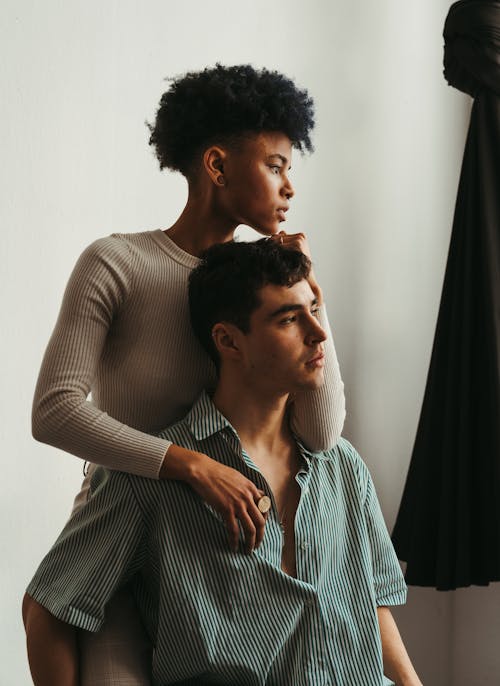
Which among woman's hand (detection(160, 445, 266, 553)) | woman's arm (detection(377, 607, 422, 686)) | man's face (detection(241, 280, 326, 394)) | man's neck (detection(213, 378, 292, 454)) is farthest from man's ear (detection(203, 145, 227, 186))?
woman's arm (detection(377, 607, 422, 686))

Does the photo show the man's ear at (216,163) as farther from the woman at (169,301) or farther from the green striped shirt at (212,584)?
the green striped shirt at (212,584)

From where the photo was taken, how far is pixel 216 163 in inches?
66.3

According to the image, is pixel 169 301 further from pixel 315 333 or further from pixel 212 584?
pixel 212 584

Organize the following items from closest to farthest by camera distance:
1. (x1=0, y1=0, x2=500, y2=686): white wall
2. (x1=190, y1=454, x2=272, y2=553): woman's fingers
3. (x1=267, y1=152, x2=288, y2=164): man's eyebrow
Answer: (x1=190, y1=454, x2=272, y2=553): woman's fingers
(x1=267, y1=152, x2=288, y2=164): man's eyebrow
(x1=0, y1=0, x2=500, y2=686): white wall

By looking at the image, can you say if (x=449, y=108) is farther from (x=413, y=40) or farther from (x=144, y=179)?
(x=144, y=179)

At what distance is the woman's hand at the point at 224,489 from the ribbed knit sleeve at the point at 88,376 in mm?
28

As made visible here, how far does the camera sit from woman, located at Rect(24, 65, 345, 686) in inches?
59.0

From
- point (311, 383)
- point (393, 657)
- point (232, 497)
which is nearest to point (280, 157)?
point (311, 383)

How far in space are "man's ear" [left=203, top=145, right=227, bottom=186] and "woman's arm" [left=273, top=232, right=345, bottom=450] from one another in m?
0.15

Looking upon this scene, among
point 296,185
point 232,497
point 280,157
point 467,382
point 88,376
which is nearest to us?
point 232,497

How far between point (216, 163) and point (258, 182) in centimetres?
10

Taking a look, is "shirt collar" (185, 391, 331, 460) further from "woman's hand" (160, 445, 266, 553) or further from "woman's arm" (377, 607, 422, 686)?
"woman's arm" (377, 607, 422, 686)

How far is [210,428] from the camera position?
1.56 meters

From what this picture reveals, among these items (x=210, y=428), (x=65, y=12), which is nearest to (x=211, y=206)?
(x=210, y=428)
